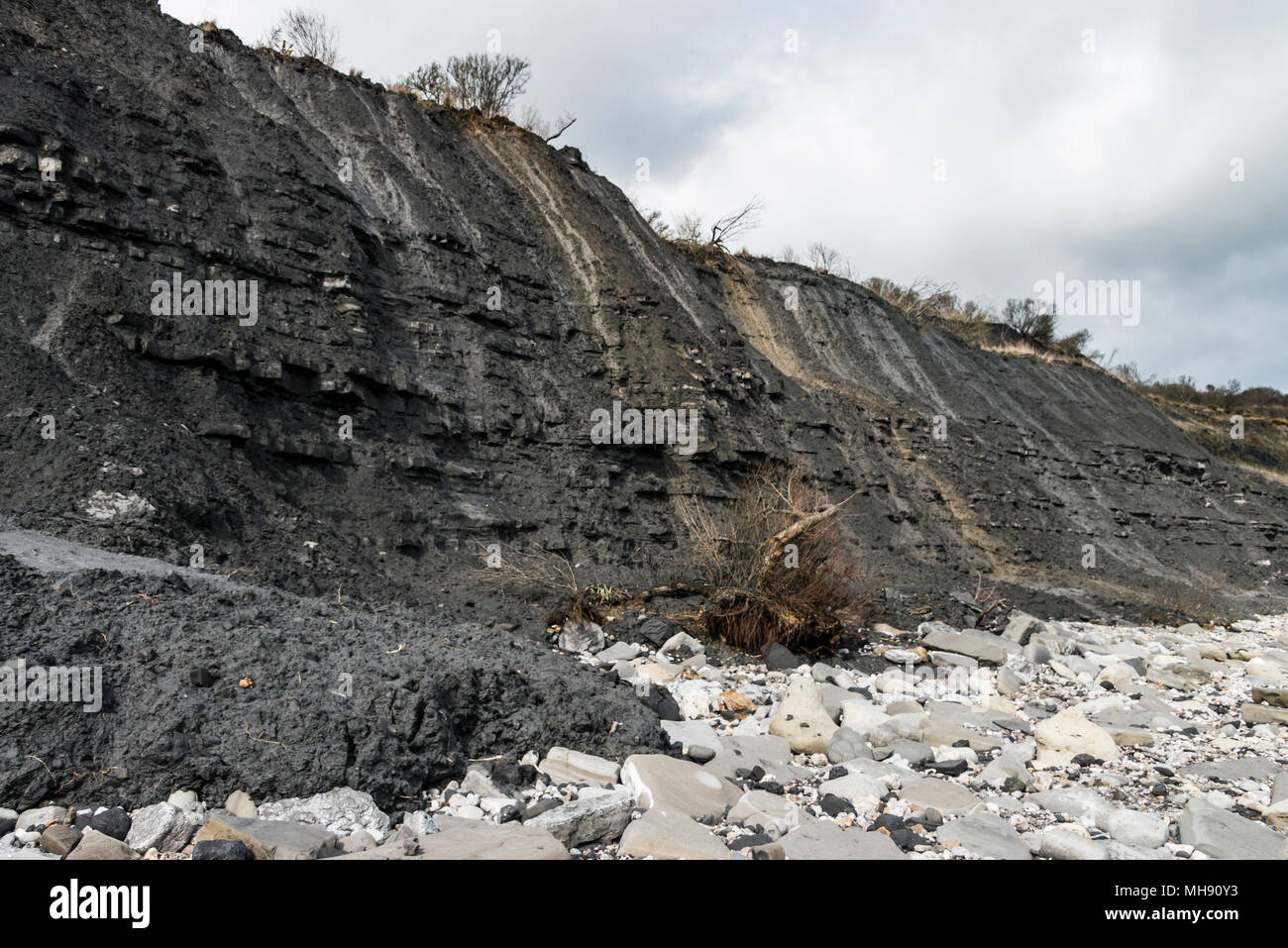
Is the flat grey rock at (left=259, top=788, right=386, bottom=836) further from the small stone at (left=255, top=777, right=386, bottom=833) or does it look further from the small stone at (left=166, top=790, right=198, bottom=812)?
the small stone at (left=166, top=790, right=198, bottom=812)

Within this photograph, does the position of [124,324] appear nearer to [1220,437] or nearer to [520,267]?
[520,267]

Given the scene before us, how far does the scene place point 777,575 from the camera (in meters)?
8.30

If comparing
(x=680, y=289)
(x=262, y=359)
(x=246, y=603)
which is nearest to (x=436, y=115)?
(x=680, y=289)

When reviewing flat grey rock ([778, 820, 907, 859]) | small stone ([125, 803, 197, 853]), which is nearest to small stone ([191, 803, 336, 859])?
small stone ([125, 803, 197, 853])

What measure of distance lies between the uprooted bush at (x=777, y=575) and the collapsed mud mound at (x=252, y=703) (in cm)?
289

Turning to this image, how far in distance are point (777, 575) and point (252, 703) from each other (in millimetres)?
5404

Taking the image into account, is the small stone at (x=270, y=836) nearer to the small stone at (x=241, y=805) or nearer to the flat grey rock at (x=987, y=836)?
the small stone at (x=241, y=805)

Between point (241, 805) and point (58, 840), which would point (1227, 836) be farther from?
point (58, 840)

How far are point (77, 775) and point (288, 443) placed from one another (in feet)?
18.8

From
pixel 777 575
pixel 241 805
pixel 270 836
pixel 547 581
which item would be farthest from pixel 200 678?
pixel 777 575

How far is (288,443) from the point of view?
29.1ft

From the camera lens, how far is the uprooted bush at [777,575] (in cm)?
817

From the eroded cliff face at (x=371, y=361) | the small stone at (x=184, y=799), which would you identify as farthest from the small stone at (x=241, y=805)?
the eroded cliff face at (x=371, y=361)
